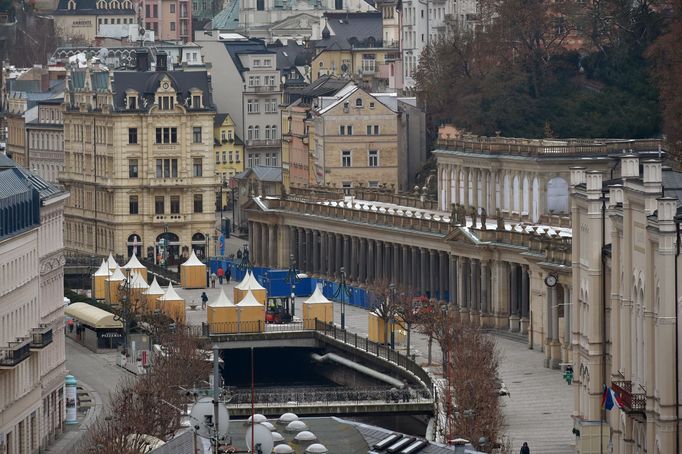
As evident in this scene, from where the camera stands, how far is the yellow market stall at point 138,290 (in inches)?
5507

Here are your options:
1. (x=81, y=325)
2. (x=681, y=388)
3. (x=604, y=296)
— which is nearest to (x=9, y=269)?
(x=604, y=296)

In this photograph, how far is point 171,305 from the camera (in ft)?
459

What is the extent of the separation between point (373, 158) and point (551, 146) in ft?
103

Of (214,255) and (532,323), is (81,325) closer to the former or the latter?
(532,323)

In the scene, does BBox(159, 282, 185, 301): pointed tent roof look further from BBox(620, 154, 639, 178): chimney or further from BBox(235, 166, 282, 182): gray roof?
BBox(620, 154, 639, 178): chimney

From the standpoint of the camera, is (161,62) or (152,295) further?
(161,62)

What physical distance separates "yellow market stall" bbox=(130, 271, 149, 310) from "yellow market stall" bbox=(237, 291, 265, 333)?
517 centimetres

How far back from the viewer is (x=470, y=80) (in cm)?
18250

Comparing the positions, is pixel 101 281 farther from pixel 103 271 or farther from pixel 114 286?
pixel 114 286

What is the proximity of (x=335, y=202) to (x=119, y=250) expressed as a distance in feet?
51.9

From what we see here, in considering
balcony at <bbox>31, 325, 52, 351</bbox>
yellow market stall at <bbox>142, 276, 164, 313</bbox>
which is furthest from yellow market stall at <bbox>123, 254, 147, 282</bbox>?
balcony at <bbox>31, 325, 52, 351</bbox>

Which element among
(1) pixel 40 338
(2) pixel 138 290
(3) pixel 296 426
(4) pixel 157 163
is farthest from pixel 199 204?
(3) pixel 296 426

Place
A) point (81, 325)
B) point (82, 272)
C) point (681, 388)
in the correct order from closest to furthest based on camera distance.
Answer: point (681, 388) < point (81, 325) < point (82, 272)

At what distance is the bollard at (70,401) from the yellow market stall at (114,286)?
32.5 meters
